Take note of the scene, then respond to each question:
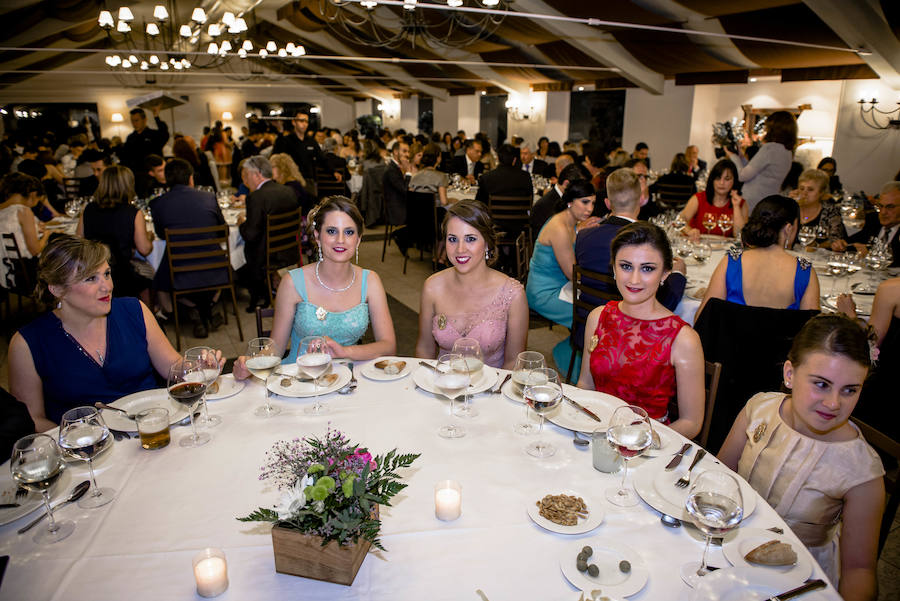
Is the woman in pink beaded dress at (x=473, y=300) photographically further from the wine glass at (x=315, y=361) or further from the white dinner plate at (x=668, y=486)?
the white dinner plate at (x=668, y=486)

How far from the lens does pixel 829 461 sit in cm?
150

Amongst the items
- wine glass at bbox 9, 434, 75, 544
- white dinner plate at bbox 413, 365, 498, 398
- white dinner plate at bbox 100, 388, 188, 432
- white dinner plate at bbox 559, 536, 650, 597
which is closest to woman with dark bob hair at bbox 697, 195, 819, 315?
white dinner plate at bbox 413, 365, 498, 398

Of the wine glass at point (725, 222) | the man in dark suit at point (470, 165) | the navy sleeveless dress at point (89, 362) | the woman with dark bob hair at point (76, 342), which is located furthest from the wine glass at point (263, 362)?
the man in dark suit at point (470, 165)

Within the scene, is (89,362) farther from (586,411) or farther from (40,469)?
(586,411)

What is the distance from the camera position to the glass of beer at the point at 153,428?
5.14ft

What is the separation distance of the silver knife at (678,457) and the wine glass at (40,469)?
1411mm

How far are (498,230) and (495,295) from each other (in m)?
3.82

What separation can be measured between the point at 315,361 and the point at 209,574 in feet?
2.31

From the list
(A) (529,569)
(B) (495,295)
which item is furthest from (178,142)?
(A) (529,569)

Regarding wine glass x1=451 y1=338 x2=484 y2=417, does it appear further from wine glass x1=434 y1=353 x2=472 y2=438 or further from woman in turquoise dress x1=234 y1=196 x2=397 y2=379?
woman in turquoise dress x1=234 y1=196 x2=397 y2=379

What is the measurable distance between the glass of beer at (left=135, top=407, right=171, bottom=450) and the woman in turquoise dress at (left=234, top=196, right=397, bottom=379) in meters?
0.93

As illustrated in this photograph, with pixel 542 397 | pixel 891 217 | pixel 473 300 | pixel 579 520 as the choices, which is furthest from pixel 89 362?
pixel 891 217

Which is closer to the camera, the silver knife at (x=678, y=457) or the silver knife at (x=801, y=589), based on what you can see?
the silver knife at (x=801, y=589)

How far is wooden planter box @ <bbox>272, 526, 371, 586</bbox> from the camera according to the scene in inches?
43.9
